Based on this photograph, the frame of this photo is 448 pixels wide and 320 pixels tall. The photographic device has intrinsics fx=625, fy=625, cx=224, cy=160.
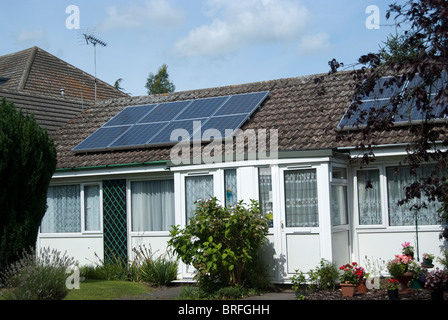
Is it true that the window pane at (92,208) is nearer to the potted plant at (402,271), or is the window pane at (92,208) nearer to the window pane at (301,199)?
the window pane at (301,199)

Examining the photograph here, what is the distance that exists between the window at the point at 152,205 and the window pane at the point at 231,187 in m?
2.20

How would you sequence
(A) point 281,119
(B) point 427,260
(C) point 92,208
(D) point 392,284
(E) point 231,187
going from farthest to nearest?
(C) point 92,208, (A) point 281,119, (E) point 231,187, (B) point 427,260, (D) point 392,284

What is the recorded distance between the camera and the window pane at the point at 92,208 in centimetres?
1617

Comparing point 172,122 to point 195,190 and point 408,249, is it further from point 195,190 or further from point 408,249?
point 408,249

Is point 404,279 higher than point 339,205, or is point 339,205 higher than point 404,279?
point 339,205

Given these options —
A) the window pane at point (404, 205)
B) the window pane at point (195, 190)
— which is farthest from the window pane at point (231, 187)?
the window pane at point (404, 205)

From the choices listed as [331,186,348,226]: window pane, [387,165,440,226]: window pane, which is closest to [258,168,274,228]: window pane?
[331,186,348,226]: window pane

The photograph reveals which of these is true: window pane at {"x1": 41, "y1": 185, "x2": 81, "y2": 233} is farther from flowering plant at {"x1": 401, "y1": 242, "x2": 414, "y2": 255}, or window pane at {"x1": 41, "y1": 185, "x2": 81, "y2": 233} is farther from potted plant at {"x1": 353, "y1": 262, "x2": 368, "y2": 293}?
flowering plant at {"x1": 401, "y1": 242, "x2": 414, "y2": 255}

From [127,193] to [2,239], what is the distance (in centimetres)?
409

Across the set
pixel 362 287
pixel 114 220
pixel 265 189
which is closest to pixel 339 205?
pixel 265 189

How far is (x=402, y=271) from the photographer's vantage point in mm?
11555

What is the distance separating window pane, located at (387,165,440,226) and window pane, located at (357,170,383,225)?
256mm

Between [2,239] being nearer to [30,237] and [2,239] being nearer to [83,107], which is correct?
[30,237]

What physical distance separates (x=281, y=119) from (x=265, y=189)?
2857mm
